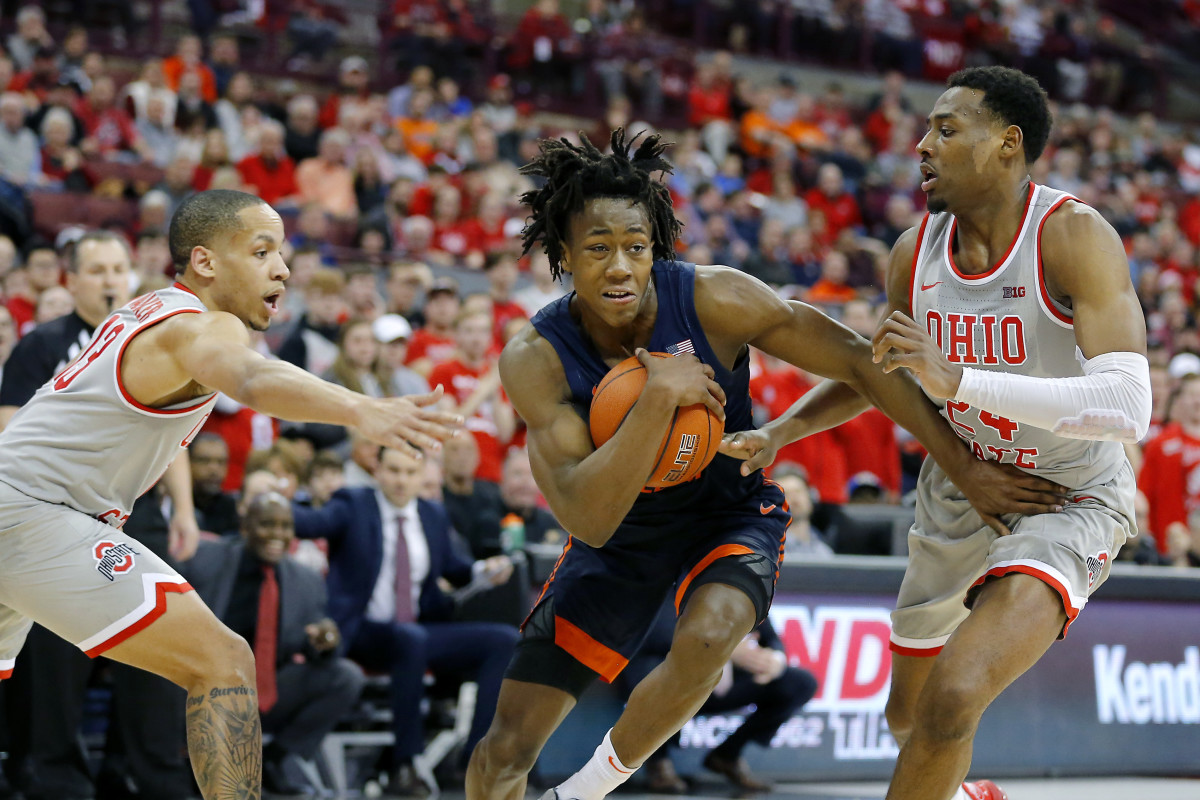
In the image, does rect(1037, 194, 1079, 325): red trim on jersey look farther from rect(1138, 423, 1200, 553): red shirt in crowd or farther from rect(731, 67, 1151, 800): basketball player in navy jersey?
rect(1138, 423, 1200, 553): red shirt in crowd

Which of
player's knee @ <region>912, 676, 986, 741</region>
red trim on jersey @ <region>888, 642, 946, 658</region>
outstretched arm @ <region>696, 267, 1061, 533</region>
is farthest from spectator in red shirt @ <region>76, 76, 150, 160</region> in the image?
player's knee @ <region>912, 676, 986, 741</region>

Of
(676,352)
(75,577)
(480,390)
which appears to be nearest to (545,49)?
(480,390)

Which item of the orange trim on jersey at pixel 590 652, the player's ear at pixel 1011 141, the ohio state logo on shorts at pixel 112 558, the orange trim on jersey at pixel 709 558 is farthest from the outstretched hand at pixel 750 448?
the ohio state logo on shorts at pixel 112 558

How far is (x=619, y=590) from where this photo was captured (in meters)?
4.00

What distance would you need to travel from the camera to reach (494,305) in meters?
9.60

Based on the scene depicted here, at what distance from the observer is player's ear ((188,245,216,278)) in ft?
12.6

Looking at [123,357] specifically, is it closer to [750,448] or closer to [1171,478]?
[750,448]

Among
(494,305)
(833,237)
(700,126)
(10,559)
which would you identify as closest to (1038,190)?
(10,559)

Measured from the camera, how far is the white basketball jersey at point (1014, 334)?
3754 mm

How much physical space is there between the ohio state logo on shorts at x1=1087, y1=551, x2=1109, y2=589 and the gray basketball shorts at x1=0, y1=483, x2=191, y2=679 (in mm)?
2503

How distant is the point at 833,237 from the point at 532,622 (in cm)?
1136

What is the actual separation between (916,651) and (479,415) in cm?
451

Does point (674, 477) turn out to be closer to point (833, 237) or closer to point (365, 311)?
point (365, 311)

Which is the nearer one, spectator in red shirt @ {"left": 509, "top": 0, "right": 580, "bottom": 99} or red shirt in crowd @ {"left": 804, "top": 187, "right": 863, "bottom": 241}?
red shirt in crowd @ {"left": 804, "top": 187, "right": 863, "bottom": 241}
